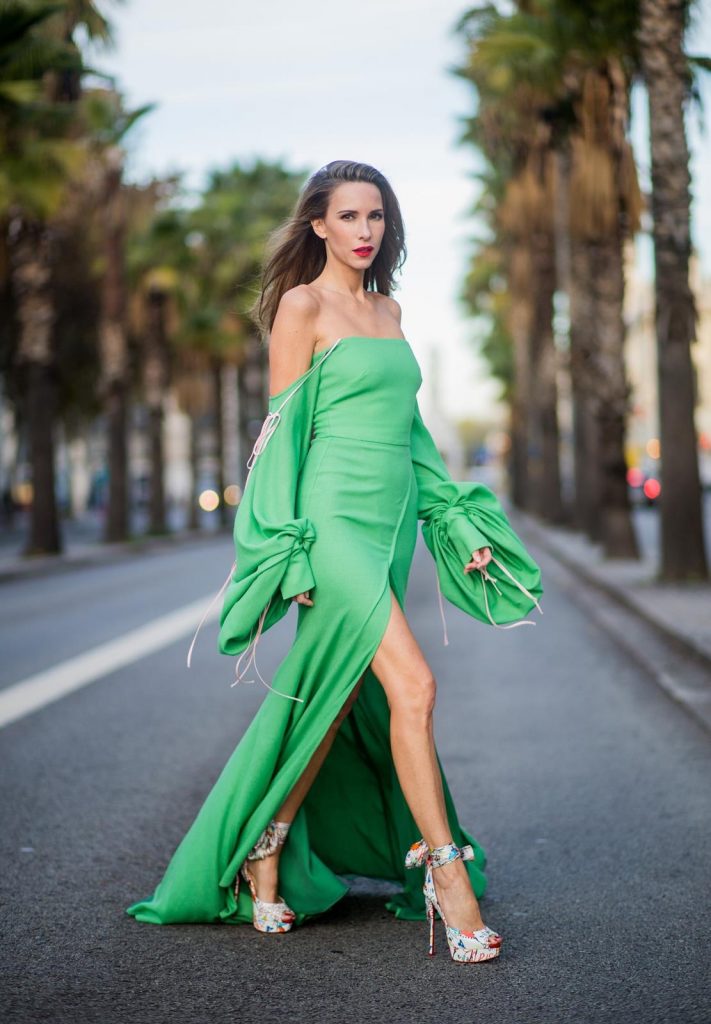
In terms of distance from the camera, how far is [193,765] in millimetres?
6434

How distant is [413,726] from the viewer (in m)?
3.64

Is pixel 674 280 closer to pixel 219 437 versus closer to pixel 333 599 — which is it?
pixel 333 599

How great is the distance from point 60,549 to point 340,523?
2263cm

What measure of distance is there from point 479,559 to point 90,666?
22.0 feet

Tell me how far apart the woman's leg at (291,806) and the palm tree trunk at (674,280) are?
38.4ft

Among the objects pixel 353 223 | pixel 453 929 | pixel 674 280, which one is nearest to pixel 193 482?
pixel 674 280

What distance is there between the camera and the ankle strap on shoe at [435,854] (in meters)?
3.60

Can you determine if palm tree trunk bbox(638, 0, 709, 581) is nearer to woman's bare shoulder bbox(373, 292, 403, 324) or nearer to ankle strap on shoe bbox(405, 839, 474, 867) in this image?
woman's bare shoulder bbox(373, 292, 403, 324)

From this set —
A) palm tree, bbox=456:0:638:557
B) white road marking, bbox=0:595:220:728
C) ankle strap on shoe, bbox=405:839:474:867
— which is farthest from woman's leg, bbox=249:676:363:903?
palm tree, bbox=456:0:638:557

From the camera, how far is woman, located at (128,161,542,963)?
3.65 m

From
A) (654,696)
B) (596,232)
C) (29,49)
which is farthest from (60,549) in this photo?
(654,696)

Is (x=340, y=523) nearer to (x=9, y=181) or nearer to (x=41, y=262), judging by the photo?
(x=9, y=181)

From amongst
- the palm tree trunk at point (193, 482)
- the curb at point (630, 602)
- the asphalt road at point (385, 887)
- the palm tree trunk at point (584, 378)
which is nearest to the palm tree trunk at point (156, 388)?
the palm tree trunk at point (193, 482)

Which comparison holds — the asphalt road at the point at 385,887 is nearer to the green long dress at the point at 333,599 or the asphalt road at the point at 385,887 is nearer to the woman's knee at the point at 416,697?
the green long dress at the point at 333,599
